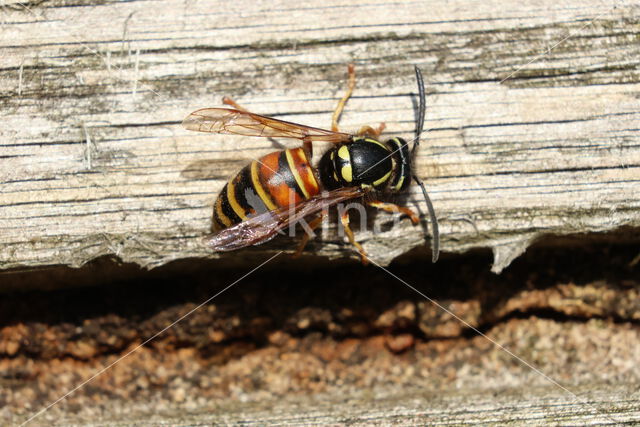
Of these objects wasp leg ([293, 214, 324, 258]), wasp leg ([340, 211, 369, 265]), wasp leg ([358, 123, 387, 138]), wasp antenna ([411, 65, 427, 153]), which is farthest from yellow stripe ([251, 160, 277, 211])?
wasp antenna ([411, 65, 427, 153])

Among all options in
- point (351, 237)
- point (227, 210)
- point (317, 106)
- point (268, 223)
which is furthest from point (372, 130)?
point (227, 210)

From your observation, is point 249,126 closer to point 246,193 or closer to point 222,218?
point 246,193

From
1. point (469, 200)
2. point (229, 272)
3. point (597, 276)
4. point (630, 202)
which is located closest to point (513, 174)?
point (469, 200)

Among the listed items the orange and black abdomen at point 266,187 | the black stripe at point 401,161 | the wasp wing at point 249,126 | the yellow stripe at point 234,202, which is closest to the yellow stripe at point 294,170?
the orange and black abdomen at point 266,187

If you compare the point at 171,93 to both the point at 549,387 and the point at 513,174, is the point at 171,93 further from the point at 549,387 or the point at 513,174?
the point at 549,387

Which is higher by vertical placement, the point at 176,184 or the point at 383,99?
the point at 383,99

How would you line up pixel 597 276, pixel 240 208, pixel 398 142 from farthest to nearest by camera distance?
1. pixel 597 276
2. pixel 398 142
3. pixel 240 208

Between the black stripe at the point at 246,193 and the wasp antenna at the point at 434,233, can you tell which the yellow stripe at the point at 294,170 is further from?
the wasp antenna at the point at 434,233

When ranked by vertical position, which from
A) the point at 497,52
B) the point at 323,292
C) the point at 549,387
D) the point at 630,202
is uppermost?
the point at 497,52
